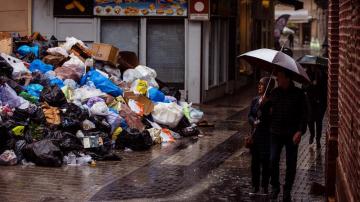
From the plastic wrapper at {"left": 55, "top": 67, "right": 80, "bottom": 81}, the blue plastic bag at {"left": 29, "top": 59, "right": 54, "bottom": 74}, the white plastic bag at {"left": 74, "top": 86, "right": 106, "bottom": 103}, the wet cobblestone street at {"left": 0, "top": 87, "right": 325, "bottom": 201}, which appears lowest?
the wet cobblestone street at {"left": 0, "top": 87, "right": 325, "bottom": 201}

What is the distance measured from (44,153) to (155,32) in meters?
9.97

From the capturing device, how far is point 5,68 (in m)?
14.0

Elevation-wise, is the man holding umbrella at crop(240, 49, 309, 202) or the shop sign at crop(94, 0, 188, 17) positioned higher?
the shop sign at crop(94, 0, 188, 17)

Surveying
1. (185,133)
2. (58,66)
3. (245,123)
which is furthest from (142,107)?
(245,123)

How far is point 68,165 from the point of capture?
1180 centimetres

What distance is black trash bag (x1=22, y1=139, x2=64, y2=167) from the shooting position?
1155 centimetres

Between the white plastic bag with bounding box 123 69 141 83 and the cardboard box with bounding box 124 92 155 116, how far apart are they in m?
1.28

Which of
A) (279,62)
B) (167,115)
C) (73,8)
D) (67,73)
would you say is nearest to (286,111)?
(279,62)

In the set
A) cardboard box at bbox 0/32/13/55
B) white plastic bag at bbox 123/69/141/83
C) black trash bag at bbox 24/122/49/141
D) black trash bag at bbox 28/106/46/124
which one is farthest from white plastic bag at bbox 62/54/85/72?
black trash bag at bbox 24/122/49/141

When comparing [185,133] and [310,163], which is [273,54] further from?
[185,133]

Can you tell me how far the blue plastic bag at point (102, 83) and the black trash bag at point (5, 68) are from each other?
1.74m

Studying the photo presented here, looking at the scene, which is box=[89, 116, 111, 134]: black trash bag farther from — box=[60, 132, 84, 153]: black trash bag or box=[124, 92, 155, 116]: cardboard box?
box=[124, 92, 155, 116]: cardboard box

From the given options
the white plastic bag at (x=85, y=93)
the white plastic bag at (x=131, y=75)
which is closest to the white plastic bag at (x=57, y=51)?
the white plastic bag at (x=131, y=75)

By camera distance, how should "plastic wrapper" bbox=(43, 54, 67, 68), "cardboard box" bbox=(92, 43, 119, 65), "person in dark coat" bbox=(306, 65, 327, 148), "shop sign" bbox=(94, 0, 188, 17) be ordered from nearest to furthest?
1. "person in dark coat" bbox=(306, 65, 327, 148)
2. "plastic wrapper" bbox=(43, 54, 67, 68)
3. "cardboard box" bbox=(92, 43, 119, 65)
4. "shop sign" bbox=(94, 0, 188, 17)
